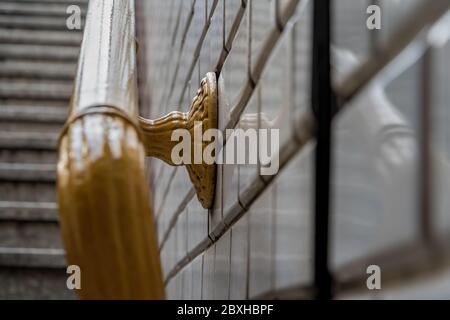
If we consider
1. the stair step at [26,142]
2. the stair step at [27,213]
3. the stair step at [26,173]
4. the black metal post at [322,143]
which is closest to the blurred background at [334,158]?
the black metal post at [322,143]

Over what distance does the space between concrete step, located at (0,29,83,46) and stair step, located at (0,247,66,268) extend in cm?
145

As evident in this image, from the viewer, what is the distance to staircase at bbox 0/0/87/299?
215cm

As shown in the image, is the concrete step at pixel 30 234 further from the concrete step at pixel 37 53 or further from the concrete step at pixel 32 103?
the concrete step at pixel 37 53

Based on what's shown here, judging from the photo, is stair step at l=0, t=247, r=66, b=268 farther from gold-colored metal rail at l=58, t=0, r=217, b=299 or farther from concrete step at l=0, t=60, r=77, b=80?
gold-colored metal rail at l=58, t=0, r=217, b=299

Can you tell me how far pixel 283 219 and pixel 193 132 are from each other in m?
0.40

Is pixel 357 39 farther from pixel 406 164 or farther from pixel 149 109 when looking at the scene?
pixel 149 109

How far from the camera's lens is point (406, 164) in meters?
0.32

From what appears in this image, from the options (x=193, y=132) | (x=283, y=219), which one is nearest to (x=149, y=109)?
(x=193, y=132)

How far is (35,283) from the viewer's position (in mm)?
2148

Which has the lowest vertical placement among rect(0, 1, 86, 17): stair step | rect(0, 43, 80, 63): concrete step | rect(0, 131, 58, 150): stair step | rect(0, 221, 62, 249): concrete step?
rect(0, 221, 62, 249): concrete step

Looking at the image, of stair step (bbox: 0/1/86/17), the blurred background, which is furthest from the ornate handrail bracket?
stair step (bbox: 0/1/86/17)

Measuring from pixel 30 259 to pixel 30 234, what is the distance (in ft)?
0.74

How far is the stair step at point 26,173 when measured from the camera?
254 cm

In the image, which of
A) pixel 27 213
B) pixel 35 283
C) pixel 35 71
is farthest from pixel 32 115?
pixel 35 283
